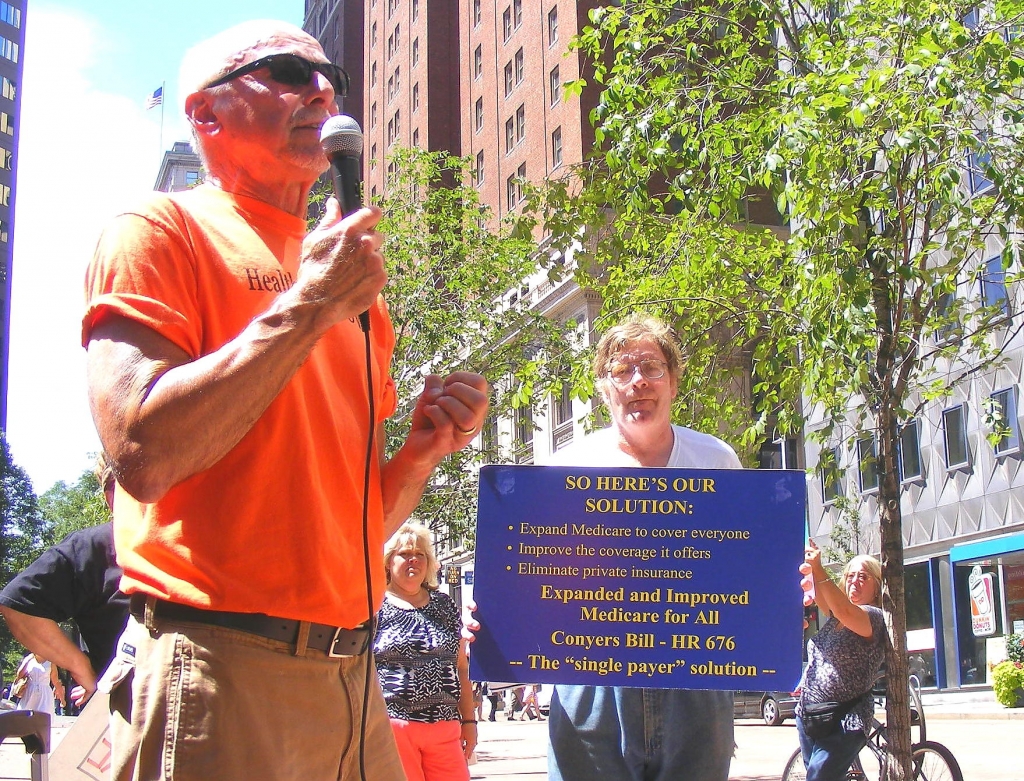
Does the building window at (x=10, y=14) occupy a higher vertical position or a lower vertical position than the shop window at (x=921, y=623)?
higher

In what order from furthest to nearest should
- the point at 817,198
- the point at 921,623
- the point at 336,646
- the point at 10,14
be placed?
the point at 10,14 < the point at 921,623 < the point at 817,198 < the point at 336,646

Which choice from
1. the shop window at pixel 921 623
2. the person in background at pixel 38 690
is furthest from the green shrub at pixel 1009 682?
the person in background at pixel 38 690

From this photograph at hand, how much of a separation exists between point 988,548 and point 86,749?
3584 cm

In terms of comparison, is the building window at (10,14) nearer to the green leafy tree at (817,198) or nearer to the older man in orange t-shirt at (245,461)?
the green leafy tree at (817,198)

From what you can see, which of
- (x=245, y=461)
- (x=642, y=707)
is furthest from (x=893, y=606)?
(x=245, y=461)

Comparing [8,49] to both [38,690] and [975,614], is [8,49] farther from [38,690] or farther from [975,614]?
[38,690]

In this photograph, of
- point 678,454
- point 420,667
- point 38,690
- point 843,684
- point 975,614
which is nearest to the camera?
point 678,454

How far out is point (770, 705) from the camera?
29.4 metres

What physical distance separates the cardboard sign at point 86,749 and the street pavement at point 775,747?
441 centimetres

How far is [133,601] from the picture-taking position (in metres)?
2.15

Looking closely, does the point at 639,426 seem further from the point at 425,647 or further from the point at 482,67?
the point at 482,67

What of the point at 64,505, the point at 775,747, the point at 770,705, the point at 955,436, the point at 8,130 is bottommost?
the point at 775,747

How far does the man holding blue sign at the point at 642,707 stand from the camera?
4172 millimetres

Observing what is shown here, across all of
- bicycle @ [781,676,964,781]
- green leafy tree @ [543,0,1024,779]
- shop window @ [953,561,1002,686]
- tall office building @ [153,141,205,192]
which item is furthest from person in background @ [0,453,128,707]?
tall office building @ [153,141,205,192]
